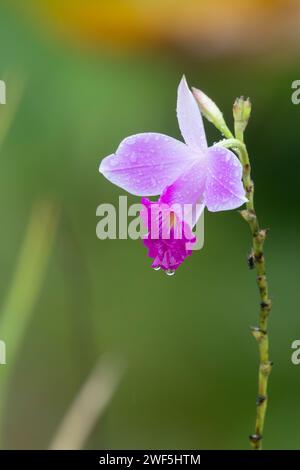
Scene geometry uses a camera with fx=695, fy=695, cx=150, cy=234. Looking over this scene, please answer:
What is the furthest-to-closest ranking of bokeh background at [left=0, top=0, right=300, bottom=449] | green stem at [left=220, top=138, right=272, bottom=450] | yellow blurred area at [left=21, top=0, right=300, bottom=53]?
yellow blurred area at [left=21, top=0, right=300, bottom=53] < bokeh background at [left=0, top=0, right=300, bottom=449] < green stem at [left=220, top=138, right=272, bottom=450]

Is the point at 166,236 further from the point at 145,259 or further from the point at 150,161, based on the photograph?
the point at 145,259

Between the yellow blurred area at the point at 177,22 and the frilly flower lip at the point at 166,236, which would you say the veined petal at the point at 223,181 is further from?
the yellow blurred area at the point at 177,22

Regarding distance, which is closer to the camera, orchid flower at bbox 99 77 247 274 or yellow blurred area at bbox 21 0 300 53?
orchid flower at bbox 99 77 247 274

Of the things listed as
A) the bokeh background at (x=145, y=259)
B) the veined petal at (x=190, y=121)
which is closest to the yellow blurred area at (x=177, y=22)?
the bokeh background at (x=145, y=259)

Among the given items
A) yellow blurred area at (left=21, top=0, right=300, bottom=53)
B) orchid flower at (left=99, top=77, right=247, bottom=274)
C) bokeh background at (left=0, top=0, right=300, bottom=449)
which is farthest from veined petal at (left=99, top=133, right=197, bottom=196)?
yellow blurred area at (left=21, top=0, right=300, bottom=53)

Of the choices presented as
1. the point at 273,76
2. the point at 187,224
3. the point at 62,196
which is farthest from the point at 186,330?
the point at 187,224

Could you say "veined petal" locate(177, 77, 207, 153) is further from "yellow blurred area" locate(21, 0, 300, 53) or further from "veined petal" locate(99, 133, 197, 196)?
"yellow blurred area" locate(21, 0, 300, 53)

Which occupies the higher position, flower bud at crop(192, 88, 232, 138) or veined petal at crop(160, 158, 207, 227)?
flower bud at crop(192, 88, 232, 138)
